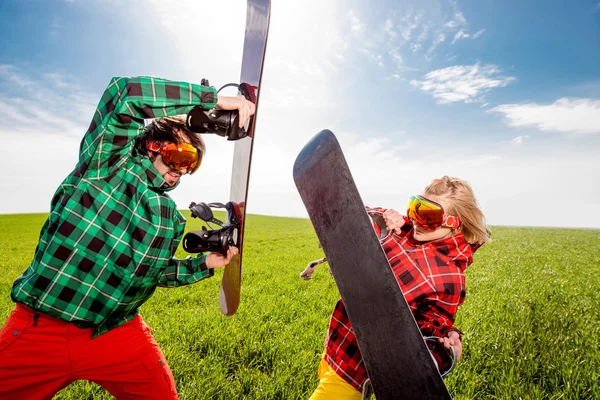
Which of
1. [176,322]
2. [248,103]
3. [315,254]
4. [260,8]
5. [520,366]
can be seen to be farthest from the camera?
[315,254]

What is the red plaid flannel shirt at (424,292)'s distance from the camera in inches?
Answer: 68.5

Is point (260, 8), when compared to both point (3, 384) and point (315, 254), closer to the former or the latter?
point (3, 384)

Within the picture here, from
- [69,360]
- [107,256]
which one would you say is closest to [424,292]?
[107,256]

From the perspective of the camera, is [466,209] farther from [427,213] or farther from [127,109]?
[127,109]

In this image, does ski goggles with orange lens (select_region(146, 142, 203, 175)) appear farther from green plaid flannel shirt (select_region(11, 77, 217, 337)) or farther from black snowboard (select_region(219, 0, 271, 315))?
black snowboard (select_region(219, 0, 271, 315))

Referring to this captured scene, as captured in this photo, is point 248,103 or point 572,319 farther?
point 572,319

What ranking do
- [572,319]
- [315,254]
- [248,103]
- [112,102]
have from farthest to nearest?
[315,254] < [572,319] < [248,103] < [112,102]

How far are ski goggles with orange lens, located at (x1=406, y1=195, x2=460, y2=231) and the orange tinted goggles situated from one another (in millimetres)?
1460

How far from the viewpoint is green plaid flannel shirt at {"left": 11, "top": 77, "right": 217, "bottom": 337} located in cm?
146

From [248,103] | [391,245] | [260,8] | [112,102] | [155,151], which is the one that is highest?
[260,8]

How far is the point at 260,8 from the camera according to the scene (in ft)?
5.70

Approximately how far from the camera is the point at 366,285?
1011mm

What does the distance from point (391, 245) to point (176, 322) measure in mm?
3727

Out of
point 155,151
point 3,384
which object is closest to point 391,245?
point 155,151
